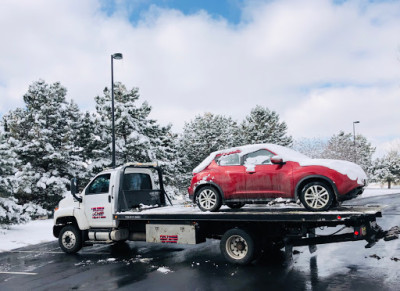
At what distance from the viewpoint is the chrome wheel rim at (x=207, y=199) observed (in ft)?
27.6

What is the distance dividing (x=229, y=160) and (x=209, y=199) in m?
0.99

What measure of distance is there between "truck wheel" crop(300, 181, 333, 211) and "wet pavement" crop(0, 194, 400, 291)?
46.5 inches

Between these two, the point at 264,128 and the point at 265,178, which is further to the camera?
the point at 264,128

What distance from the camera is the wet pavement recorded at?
20.6 feet

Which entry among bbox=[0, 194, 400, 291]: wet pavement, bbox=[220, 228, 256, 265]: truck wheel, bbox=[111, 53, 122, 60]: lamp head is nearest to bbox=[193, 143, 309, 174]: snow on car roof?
bbox=[220, 228, 256, 265]: truck wheel

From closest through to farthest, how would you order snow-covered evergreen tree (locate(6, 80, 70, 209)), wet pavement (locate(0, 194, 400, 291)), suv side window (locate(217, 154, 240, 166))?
wet pavement (locate(0, 194, 400, 291)), suv side window (locate(217, 154, 240, 166)), snow-covered evergreen tree (locate(6, 80, 70, 209))

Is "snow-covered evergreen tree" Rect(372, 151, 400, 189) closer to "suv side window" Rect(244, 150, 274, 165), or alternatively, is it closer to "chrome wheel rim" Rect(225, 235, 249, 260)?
"suv side window" Rect(244, 150, 274, 165)

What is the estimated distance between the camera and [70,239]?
10.0 metres

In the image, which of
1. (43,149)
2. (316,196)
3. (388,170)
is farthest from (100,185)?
(388,170)

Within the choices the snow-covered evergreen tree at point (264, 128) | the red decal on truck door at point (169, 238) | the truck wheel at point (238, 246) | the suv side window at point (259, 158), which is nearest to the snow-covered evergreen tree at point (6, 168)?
the red decal on truck door at point (169, 238)

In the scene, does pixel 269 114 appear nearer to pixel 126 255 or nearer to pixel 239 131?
pixel 239 131

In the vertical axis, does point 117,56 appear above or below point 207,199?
above

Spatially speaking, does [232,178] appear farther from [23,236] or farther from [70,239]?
[23,236]

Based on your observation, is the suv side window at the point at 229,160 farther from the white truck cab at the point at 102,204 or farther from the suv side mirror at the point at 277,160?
the white truck cab at the point at 102,204
